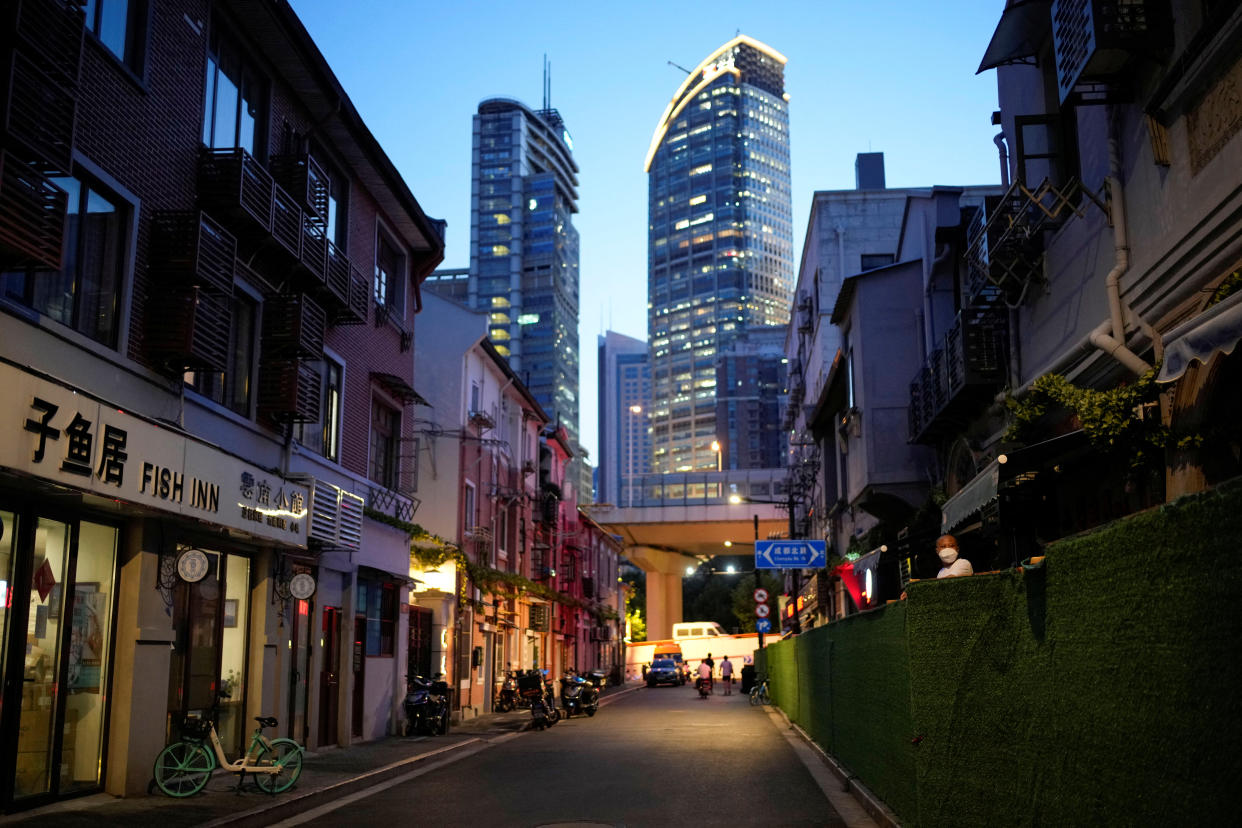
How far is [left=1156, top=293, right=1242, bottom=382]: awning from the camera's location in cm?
846

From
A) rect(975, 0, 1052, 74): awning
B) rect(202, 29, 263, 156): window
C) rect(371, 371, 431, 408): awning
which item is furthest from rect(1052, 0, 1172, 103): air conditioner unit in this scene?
rect(371, 371, 431, 408): awning

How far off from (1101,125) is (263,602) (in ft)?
43.0

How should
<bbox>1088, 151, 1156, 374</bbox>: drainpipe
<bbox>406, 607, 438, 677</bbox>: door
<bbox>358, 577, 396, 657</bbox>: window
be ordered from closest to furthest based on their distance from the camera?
<bbox>1088, 151, 1156, 374</bbox>: drainpipe, <bbox>358, 577, 396, 657</bbox>: window, <bbox>406, 607, 438, 677</bbox>: door

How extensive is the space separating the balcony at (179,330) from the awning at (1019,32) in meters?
11.3

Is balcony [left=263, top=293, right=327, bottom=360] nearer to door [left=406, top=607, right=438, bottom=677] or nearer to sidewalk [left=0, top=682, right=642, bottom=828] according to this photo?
sidewalk [left=0, top=682, right=642, bottom=828]

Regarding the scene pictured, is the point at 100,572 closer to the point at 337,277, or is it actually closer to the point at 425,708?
the point at 337,277

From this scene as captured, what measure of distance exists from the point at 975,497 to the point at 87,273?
452 inches

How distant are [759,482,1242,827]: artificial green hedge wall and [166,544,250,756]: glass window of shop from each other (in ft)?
29.8

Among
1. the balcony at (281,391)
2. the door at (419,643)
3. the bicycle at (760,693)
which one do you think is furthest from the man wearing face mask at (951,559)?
the bicycle at (760,693)

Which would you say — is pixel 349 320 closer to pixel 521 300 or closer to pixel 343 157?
pixel 343 157

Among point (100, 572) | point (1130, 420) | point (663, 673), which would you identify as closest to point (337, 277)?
point (100, 572)

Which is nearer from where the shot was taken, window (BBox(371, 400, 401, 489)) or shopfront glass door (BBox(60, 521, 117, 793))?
shopfront glass door (BBox(60, 521, 117, 793))

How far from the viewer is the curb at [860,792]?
10.3m

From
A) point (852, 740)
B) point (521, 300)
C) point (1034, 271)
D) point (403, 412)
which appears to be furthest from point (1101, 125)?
point (521, 300)
